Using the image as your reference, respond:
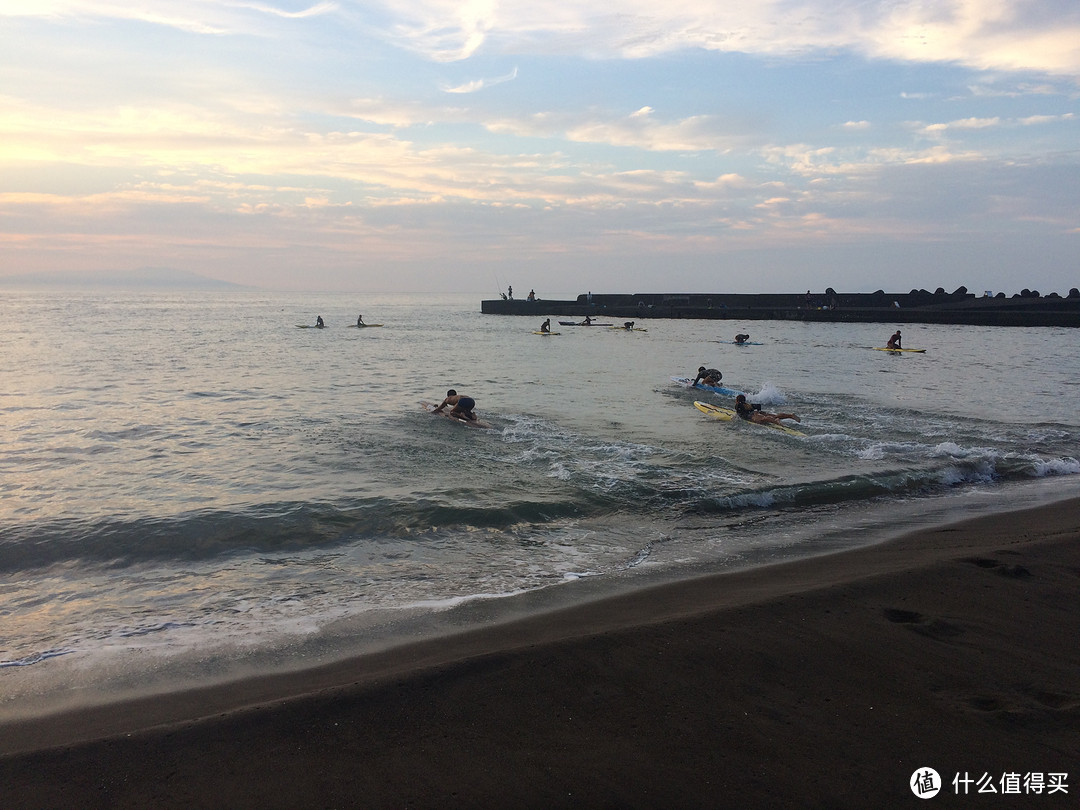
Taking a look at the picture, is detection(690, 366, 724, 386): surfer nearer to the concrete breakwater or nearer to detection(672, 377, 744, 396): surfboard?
detection(672, 377, 744, 396): surfboard

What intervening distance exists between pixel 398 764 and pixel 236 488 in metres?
8.64

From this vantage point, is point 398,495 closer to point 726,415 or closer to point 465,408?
point 465,408

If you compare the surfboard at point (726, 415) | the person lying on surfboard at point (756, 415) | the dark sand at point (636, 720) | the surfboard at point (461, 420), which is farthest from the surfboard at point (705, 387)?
the dark sand at point (636, 720)

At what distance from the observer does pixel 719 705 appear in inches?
182

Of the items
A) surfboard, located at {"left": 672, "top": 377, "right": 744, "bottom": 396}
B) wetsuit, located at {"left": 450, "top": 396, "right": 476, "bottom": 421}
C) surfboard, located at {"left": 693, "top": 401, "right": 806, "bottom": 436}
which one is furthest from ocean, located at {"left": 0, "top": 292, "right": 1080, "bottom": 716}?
wetsuit, located at {"left": 450, "top": 396, "right": 476, "bottom": 421}

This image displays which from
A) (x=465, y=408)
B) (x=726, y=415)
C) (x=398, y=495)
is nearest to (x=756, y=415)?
(x=726, y=415)

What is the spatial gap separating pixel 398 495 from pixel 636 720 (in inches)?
289

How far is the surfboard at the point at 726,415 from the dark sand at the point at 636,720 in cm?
1041

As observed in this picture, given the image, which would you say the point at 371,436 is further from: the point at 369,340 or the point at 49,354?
the point at 369,340

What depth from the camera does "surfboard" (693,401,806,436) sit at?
16.7m

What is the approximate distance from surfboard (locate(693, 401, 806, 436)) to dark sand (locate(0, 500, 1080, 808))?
10.4 meters

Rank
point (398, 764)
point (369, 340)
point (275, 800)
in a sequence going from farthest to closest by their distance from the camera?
point (369, 340)
point (398, 764)
point (275, 800)

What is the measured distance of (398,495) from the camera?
1117cm

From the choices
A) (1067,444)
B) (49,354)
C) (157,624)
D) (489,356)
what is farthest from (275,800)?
(49,354)
